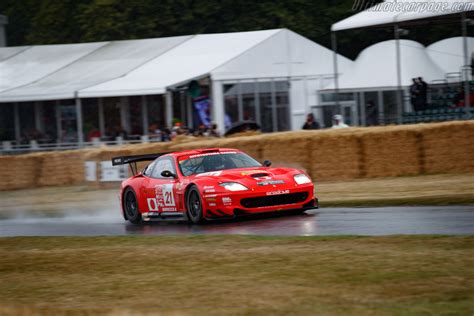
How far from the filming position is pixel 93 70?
36656 millimetres

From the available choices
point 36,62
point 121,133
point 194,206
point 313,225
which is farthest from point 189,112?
point 313,225

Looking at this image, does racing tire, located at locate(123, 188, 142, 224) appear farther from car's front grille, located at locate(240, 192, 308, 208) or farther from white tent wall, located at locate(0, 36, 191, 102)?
white tent wall, located at locate(0, 36, 191, 102)

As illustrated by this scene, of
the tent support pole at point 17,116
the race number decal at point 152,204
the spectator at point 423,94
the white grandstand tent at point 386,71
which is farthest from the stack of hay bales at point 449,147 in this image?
the tent support pole at point 17,116

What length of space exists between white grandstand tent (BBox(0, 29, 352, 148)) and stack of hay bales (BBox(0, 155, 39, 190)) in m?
5.67

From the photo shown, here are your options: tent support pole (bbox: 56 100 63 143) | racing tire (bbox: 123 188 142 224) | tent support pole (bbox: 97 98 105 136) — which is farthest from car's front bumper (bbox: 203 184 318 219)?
tent support pole (bbox: 56 100 63 143)

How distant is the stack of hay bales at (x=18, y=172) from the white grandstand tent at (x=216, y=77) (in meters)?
5.67

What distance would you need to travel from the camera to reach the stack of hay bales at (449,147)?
1959 centimetres

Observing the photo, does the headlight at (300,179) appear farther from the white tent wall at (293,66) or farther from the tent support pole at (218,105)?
the white tent wall at (293,66)

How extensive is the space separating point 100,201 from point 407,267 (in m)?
15.2

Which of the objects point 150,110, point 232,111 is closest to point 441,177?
point 232,111

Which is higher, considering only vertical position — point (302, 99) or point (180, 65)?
point (180, 65)

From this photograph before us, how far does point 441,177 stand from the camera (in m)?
19.3

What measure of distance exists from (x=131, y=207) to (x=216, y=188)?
298cm

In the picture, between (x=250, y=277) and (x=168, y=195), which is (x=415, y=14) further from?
(x=250, y=277)
